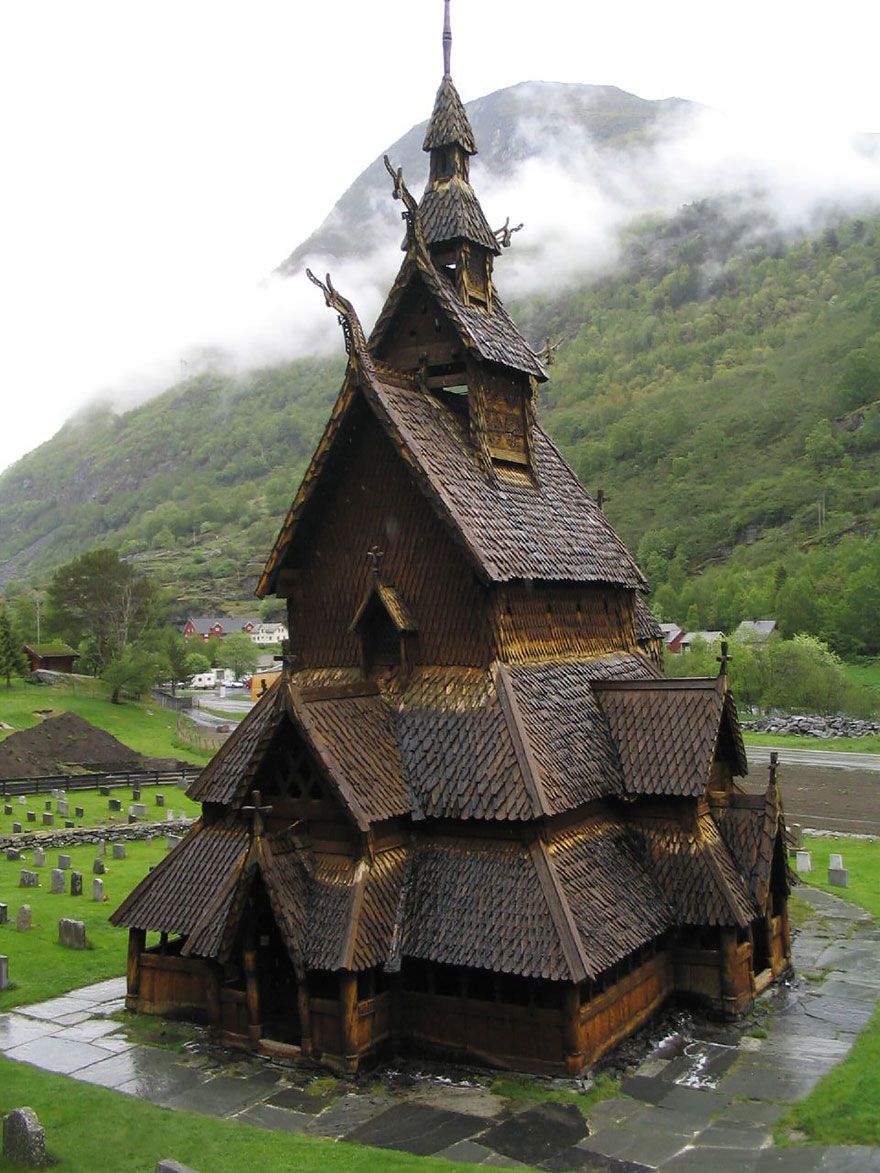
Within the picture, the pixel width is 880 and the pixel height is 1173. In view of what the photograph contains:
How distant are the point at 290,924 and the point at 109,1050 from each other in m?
3.92

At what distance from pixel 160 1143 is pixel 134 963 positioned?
5518 millimetres

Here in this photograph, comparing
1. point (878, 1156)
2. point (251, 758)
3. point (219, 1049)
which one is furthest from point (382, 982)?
point (878, 1156)

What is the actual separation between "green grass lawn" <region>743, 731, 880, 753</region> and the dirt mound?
35.8 meters

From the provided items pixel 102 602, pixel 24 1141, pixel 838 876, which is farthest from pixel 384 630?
pixel 102 602

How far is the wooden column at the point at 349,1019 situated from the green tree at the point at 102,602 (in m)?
80.1

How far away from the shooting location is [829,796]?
4809 cm

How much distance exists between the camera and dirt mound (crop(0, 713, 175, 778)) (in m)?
56.7

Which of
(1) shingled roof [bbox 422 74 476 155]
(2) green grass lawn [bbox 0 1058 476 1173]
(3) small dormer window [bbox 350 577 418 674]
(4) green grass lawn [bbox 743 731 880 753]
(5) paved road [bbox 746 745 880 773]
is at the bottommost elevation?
(5) paved road [bbox 746 745 880 773]

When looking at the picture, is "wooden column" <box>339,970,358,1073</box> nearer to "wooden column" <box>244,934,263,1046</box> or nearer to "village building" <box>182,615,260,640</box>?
"wooden column" <box>244,934,263,1046</box>

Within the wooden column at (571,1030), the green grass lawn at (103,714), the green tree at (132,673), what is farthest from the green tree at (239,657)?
the wooden column at (571,1030)

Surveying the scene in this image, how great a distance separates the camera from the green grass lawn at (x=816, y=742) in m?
64.1

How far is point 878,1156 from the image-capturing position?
42.5ft

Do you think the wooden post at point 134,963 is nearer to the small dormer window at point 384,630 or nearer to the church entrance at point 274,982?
the church entrance at point 274,982

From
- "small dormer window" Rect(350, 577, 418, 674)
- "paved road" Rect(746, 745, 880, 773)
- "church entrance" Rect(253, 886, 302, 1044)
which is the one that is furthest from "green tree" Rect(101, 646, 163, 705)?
"small dormer window" Rect(350, 577, 418, 674)
